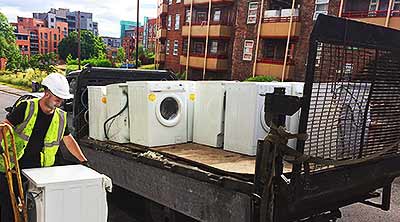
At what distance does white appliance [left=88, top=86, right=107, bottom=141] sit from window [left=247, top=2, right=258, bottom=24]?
1947 cm

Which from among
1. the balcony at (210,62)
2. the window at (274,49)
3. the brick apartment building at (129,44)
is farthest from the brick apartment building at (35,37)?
the window at (274,49)

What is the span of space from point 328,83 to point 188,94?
6.26ft

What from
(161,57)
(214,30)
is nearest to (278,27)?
(214,30)

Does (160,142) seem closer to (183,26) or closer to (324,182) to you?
(324,182)

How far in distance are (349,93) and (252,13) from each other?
69.2 ft

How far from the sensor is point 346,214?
17.5 feet

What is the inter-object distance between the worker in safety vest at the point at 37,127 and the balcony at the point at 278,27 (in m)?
18.9

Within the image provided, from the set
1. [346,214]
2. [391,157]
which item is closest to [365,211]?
[346,214]

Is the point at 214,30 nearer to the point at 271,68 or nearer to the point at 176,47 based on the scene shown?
the point at 271,68

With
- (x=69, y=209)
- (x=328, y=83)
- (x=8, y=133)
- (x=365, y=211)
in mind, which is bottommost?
(x=365, y=211)

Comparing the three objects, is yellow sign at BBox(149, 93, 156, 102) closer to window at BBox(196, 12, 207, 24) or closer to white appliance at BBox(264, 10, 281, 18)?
white appliance at BBox(264, 10, 281, 18)

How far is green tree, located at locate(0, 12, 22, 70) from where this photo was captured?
4752 centimetres

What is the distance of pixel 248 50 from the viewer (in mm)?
23516

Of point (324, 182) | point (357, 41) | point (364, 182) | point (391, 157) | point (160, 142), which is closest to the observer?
point (357, 41)
